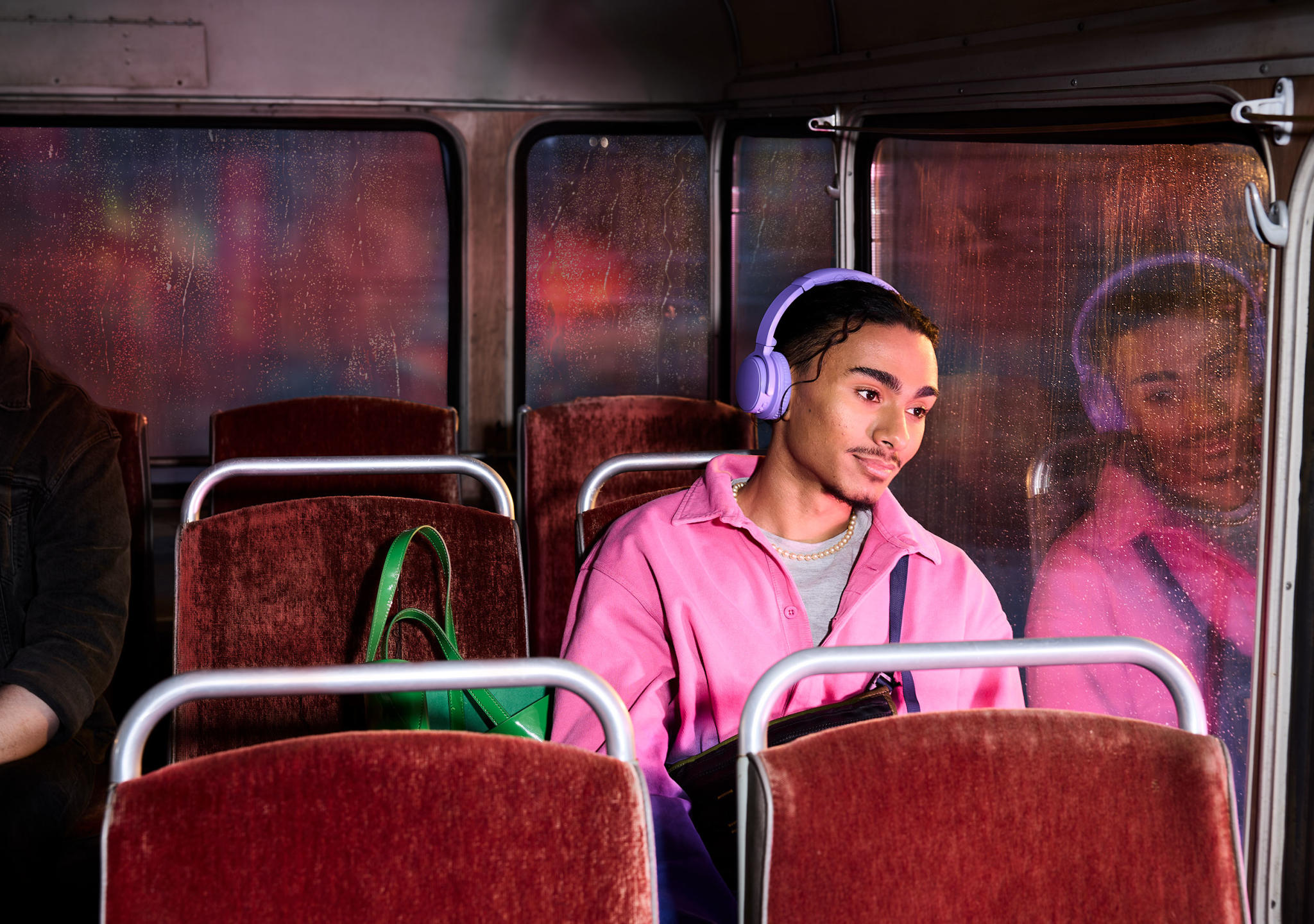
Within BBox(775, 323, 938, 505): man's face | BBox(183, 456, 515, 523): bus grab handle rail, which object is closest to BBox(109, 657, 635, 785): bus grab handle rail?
BBox(775, 323, 938, 505): man's face

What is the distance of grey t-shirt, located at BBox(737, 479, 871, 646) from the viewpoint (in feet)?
5.51

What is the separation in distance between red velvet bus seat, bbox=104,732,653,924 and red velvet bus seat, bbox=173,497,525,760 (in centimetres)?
90

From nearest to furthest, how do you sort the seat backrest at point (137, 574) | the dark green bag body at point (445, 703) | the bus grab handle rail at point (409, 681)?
the bus grab handle rail at point (409, 681) → the dark green bag body at point (445, 703) → the seat backrest at point (137, 574)

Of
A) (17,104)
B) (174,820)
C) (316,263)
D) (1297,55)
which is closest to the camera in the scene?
(174,820)

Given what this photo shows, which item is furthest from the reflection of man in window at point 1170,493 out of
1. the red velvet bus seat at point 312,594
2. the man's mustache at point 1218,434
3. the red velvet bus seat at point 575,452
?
the red velvet bus seat at point 575,452

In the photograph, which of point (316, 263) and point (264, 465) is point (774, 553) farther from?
point (316, 263)

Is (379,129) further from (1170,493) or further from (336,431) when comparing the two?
(1170,493)

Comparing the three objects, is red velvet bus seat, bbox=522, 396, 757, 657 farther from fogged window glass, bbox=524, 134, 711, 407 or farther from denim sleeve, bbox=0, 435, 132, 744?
denim sleeve, bbox=0, 435, 132, 744

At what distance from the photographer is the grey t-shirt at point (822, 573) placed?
1681 mm

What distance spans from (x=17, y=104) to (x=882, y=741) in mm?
4159

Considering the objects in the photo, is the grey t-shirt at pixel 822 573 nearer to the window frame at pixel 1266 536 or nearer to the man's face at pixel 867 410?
the man's face at pixel 867 410

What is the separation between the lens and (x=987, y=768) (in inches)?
41.9

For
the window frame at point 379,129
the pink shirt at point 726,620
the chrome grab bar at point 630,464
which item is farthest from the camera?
the window frame at point 379,129

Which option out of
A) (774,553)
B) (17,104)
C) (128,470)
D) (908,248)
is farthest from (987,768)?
(17,104)
